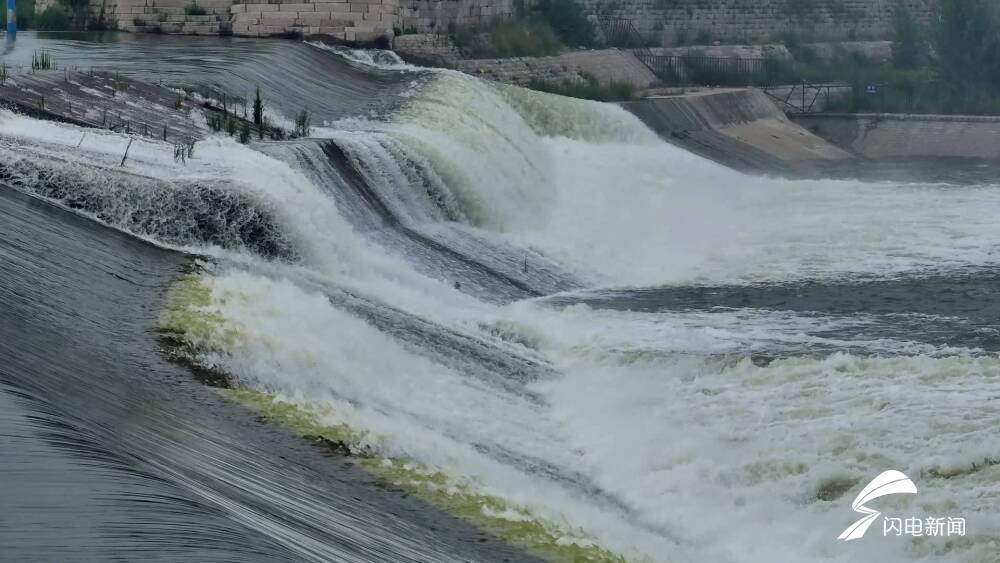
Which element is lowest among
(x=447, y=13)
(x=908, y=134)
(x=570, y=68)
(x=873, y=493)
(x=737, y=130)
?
(x=908, y=134)

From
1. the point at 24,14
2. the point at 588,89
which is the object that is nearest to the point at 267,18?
the point at 24,14

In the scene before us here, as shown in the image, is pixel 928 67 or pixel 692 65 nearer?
pixel 692 65

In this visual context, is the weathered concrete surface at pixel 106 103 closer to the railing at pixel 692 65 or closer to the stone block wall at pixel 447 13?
the stone block wall at pixel 447 13

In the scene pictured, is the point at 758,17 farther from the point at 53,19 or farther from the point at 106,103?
the point at 106,103

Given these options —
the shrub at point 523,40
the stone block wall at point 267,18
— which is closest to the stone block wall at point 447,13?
the shrub at point 523,40

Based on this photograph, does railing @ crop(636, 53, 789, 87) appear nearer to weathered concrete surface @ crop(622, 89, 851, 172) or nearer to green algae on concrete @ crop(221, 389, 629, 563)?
weathered concrete surface @ crop(622, 89, 851, 172)

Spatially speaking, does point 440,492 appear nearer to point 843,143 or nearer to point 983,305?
point 983,305
